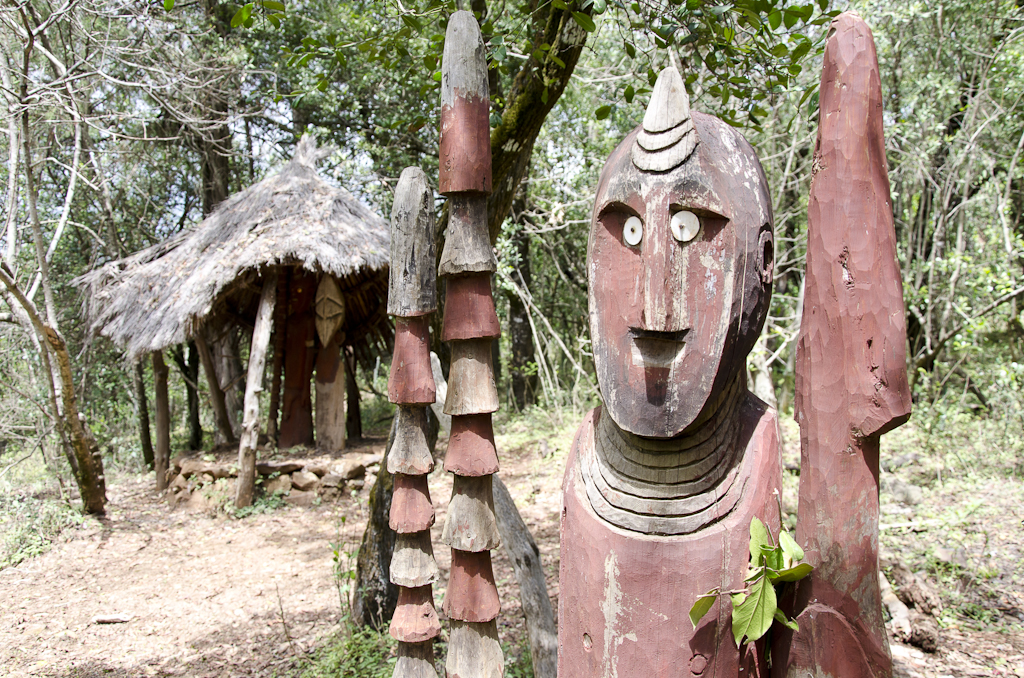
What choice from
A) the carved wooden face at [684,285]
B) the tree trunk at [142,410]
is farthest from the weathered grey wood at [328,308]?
the carved wooden face at [684,285]

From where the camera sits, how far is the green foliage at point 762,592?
1332 mm

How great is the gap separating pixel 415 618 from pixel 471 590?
23 cm

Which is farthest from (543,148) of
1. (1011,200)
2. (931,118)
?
(1011,200)

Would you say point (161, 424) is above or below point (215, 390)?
below

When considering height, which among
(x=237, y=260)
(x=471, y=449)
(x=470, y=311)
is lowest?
(x=471, y=449)

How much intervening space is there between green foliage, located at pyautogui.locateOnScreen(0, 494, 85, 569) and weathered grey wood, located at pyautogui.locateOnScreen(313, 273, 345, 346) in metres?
2.96

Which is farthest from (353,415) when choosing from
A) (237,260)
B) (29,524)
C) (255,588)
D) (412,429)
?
(412,429)

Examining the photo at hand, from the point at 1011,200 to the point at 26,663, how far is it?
10031 mm

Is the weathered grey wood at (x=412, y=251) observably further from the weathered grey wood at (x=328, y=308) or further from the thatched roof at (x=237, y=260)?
the weathered grey wood at (x=328, y=308)

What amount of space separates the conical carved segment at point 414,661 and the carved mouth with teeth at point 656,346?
1.27 meters

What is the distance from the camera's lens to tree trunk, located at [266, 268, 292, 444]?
316 inches

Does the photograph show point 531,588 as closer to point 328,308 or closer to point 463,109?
point 463,109

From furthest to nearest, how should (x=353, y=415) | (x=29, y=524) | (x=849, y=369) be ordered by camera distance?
(x=353, y=415), (x=29, y=524), (x=849, y=369)

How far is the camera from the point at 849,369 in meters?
1.30
